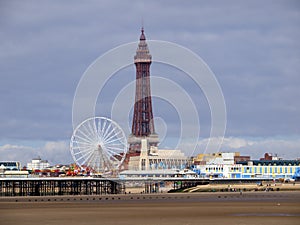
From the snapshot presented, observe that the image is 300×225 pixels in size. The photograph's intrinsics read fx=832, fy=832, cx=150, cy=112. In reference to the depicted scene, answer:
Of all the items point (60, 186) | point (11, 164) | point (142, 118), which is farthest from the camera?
point (11, 164)

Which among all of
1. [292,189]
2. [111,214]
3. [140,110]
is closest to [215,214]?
[111,214]

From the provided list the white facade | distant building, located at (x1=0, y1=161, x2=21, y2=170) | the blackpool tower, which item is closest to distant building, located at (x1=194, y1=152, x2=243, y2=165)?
the white facade

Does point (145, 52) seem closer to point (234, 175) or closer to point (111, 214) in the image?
point (234, 175)

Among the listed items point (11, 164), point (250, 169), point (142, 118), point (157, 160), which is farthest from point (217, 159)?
point (11, 164)

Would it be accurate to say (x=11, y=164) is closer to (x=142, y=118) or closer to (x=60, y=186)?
(x=142, y=118)

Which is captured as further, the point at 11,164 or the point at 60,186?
the point at 11,164

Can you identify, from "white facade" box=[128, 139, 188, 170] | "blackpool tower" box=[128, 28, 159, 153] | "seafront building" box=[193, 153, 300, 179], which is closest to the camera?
"seafront building" box=[193, 153, 300, 179]

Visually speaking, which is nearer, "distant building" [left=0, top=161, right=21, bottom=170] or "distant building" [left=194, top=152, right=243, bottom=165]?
"distant building" [left=194, top=152, right=243, bottom=165]

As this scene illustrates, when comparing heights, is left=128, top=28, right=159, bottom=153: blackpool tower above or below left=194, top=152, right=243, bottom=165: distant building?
above

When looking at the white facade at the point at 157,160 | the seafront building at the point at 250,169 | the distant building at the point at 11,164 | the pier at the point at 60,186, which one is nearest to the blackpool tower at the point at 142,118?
the white facade at the point at 157,160

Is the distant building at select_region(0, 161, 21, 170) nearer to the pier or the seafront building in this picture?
the seafront building

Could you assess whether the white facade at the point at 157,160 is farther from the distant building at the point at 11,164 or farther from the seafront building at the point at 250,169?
the distant building at the point at 11,164

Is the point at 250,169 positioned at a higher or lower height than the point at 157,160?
lower

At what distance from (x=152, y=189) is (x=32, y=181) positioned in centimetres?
1908
